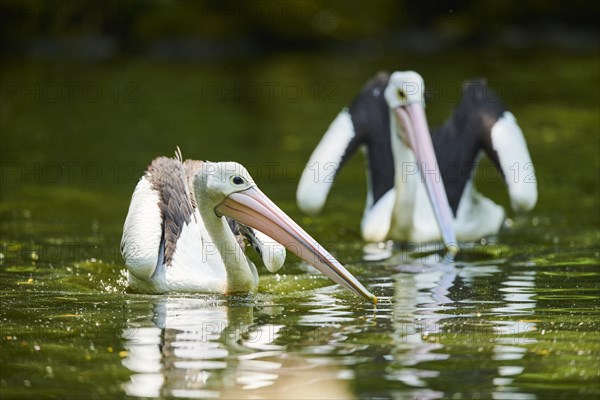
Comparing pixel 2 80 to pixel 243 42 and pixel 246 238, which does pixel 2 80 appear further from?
pixel 246 238

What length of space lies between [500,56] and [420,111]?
57.7 ft

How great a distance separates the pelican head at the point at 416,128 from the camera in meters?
9.71

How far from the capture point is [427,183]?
9.75m

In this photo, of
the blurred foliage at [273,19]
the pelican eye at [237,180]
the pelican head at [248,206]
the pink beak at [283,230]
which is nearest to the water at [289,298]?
A: the pink beak at [283,230]

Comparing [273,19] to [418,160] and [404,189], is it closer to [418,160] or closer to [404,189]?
[404,189]

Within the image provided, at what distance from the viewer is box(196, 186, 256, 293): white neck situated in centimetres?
752

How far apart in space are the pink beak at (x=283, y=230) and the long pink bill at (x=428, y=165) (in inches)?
97.4

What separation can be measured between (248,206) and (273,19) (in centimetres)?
2270

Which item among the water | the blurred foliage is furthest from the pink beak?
the blurred foliage

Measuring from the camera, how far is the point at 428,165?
9.90 metres

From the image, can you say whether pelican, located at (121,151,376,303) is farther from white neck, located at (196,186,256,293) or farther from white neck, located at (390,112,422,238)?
white neck, located at (390,112,422,238)

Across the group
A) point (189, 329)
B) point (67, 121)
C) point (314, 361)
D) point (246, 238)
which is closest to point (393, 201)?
point (246, 238)

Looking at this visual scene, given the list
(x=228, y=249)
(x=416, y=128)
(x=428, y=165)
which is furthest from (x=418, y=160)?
(x=228, y=249)

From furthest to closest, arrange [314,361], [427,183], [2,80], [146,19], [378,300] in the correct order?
[146,19] < [2,80] < [427,183] < [378,300] < [314,361]
